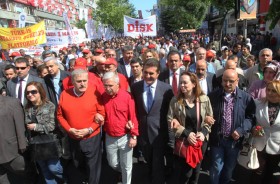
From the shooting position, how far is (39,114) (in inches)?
145

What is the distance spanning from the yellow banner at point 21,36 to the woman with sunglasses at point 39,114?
779 cm

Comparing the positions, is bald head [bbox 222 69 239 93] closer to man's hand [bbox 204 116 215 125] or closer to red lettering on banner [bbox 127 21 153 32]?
man's hand [bbox 204 116 215 125]

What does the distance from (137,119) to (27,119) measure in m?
1.52

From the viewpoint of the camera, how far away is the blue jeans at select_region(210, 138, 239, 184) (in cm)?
352

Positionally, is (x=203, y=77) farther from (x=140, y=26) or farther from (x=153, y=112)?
(x=140, y=26)

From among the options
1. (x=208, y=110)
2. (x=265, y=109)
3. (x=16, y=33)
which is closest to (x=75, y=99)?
(x=208, y=110)

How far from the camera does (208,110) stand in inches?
135

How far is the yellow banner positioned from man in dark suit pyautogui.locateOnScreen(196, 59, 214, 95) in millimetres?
8164

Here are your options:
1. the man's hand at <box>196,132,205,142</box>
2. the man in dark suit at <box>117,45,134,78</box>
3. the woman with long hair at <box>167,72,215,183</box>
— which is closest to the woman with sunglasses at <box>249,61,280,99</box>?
the woman with long hair at <box>167,72,215,183</box>

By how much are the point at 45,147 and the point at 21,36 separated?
8320mm

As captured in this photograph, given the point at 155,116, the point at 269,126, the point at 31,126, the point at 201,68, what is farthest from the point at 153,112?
the point at 31,126

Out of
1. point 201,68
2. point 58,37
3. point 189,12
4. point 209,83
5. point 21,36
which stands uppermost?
point 189,12

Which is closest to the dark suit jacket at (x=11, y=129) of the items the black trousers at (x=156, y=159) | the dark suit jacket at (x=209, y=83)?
the black trousers at (x=156, y=159)

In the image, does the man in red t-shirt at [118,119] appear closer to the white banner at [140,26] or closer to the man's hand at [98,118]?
the man's hand at [98,118]
